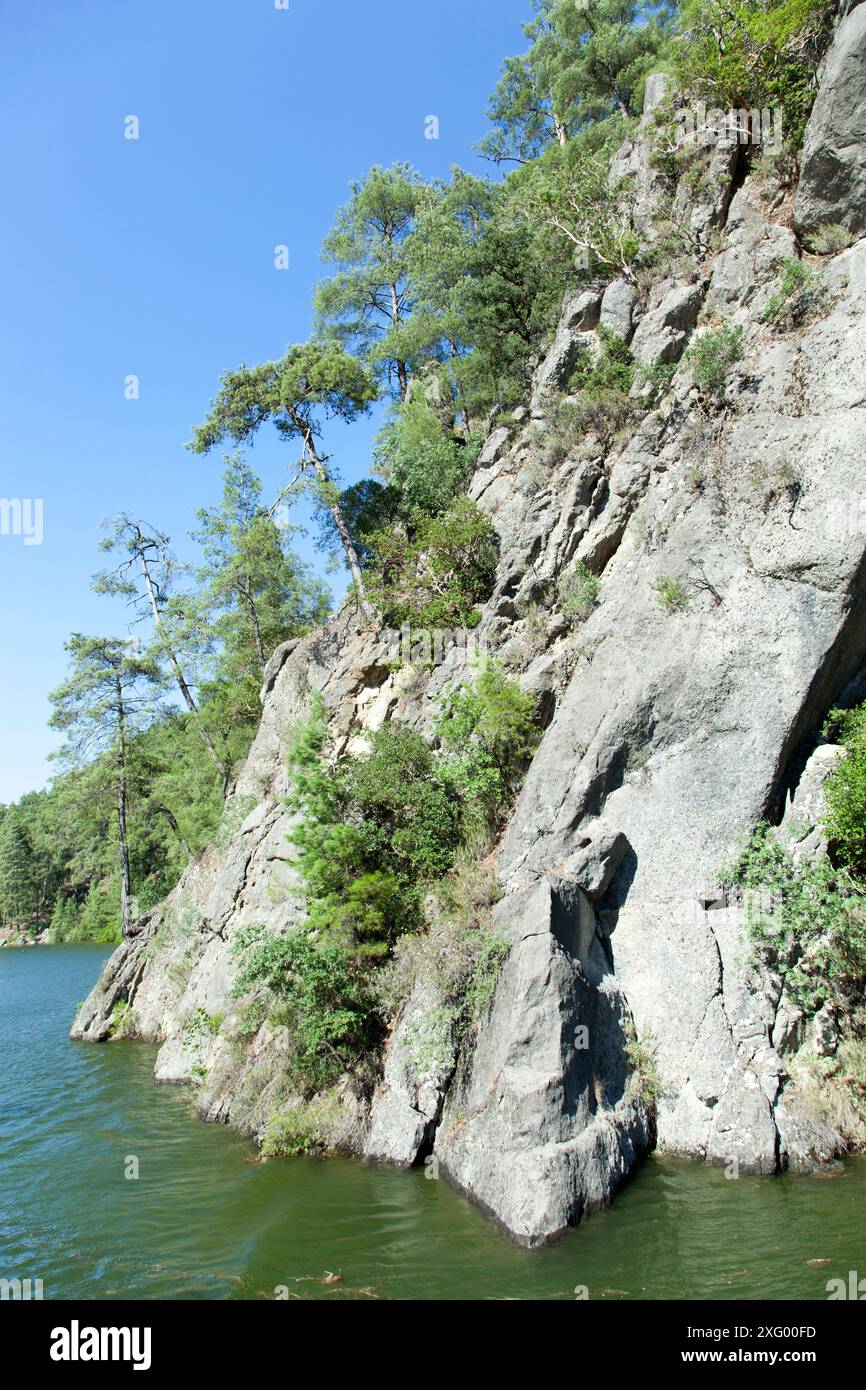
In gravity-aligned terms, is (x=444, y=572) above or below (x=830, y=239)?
below

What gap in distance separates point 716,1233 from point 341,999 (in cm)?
642

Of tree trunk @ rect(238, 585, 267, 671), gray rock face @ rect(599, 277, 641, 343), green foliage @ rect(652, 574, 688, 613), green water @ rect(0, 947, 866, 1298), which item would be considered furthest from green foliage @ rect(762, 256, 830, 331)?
tree trunk @ rect(238, 585, 267, 671)

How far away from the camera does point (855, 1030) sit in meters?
9.77

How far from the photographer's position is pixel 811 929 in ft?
33.0

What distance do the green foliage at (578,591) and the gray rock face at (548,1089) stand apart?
6556mm

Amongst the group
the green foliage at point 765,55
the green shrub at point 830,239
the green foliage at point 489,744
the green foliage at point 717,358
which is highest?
the green foliage at point 765,55

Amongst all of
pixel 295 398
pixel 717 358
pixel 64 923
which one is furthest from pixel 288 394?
pixel 64 923

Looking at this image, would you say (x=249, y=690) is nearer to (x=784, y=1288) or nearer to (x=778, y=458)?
(x=778, y=458)

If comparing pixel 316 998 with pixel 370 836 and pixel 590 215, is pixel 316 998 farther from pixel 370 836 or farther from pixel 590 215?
pixel 590 215

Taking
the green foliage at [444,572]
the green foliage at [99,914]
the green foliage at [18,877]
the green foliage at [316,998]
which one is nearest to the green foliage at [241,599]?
the green foliage at [444,572]

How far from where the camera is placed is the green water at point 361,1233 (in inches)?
287

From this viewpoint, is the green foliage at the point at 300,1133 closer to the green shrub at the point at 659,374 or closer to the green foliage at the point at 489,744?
the green foliage at the point at 489,744

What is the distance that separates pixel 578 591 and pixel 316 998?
9333mm

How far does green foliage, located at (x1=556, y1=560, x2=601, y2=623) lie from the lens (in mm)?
15547
